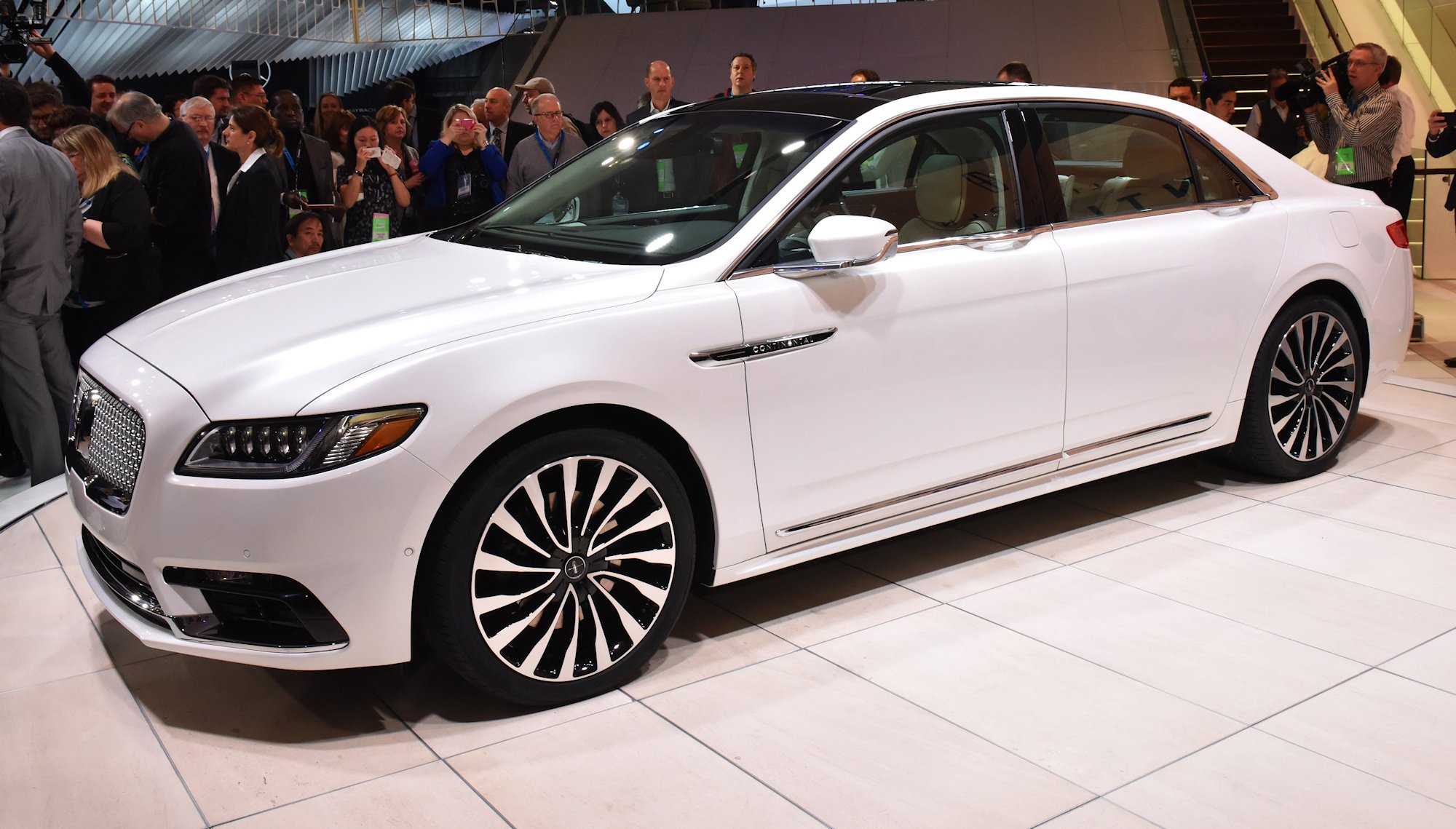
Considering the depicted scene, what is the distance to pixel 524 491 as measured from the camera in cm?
271

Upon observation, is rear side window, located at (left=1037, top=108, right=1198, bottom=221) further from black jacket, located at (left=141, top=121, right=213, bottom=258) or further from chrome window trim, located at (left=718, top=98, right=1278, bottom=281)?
black jacket, located at (left=141, top=121, right=213, bottom=258)

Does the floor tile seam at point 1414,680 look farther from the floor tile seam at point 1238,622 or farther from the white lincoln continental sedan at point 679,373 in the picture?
the white lincoln continental sedan at point 679,373

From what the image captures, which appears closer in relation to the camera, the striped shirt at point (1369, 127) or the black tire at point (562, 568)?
the black tire at point (562, 568)

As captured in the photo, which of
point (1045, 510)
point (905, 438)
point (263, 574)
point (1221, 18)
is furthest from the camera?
point (1221, 18)

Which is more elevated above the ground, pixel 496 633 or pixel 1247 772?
pixel 496 633

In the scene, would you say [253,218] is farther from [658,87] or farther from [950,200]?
[950,200]

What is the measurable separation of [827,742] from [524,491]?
897 mm

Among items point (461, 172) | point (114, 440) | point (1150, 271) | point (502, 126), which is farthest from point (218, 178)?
point (1150, 271)

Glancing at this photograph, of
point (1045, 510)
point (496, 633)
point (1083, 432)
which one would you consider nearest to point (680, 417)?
point (496, 633)

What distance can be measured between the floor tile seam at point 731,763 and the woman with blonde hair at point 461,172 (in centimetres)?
447

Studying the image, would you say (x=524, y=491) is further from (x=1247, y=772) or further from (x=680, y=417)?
(x=1247, y=772)

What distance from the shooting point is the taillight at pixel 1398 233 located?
4559mm

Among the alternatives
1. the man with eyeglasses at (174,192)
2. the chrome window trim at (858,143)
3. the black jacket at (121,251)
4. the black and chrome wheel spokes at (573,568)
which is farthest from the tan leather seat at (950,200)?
the man with eyeglasses at (174,192)

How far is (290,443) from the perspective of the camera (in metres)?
2.51
